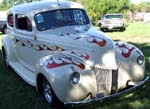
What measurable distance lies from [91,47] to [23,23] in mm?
2808

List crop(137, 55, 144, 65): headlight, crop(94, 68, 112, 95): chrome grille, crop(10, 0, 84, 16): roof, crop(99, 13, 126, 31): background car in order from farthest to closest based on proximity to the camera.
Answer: crop(99, 13, 126, 31): background car, crop(10, 0, 84, 16): roof, crop(137, 55, 144, 65): headlight, crop(94, 68, 112, 95): chrome grille

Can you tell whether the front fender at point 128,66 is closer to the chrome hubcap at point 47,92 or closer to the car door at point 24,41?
the chrome hubcap at point 47,92

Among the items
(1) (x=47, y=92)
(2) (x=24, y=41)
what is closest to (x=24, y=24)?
(2) (x=24, y=41)

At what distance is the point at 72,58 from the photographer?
20.8 feet

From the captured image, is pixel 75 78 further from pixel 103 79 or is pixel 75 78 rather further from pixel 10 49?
pixel 10 49

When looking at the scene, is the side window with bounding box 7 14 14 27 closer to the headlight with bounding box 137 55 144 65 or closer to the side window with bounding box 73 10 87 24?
the side window with bounding box 73 10 87 24

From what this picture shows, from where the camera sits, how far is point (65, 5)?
8242mm

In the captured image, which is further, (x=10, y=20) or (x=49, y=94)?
(x=10, y=20)

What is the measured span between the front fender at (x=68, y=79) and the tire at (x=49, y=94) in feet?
0.69

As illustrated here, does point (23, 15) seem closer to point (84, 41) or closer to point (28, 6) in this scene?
point (28, 6)

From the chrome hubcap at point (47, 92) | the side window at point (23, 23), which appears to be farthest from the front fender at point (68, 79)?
the side window at point (23, 23)

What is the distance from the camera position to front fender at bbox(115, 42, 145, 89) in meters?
6.54

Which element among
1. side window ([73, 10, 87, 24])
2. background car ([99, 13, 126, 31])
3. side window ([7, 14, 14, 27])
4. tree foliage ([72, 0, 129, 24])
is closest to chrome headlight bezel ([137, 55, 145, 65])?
side window ([73, 10, 87, 24])

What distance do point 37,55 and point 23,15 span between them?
1283mm
